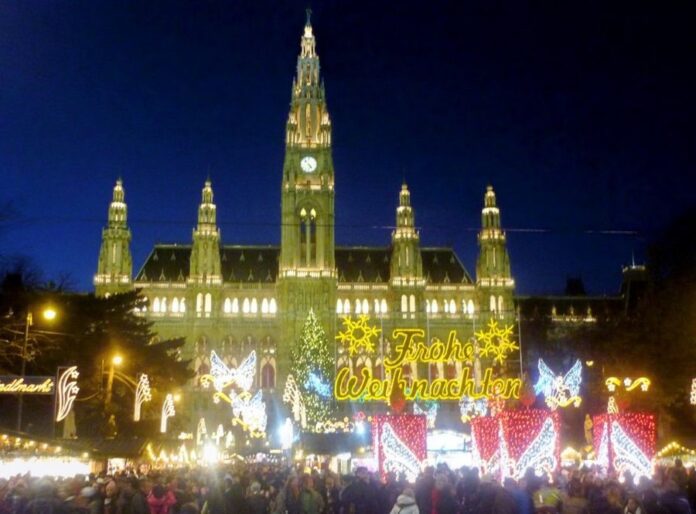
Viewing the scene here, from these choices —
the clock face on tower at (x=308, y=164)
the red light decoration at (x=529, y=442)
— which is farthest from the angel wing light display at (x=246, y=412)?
the clock face on tower at (x=308, y=164)

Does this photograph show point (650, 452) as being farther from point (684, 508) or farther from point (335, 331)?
point (335, 331)

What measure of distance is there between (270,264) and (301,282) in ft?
28.6

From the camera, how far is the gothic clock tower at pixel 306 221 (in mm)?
76875

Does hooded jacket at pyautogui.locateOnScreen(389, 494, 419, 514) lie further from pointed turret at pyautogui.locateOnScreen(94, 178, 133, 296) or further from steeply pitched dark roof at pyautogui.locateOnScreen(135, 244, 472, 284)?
steeply pitched dark roof at pyautogui.locateOnScreen(135, 244, 472, 284)

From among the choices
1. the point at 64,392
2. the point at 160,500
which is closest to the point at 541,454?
the point at 160,500

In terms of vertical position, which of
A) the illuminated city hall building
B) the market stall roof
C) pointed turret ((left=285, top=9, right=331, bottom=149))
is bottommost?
the market stall roof

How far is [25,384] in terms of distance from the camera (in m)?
18.4

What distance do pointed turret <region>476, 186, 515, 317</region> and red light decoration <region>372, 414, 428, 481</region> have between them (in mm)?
60189

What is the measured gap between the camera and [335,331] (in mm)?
77000

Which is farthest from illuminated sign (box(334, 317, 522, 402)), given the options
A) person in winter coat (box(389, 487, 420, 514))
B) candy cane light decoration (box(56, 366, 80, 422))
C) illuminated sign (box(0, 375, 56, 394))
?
person in winter coat (box(389, 487, 420, 514))

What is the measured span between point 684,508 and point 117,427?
29296 mm

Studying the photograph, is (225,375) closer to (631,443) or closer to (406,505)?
(631,443)

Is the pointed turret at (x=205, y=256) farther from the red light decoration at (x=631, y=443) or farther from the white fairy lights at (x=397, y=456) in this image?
the red light decoration at (x=631, y=443)

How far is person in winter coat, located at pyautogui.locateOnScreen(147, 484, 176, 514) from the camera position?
50.0 feet
